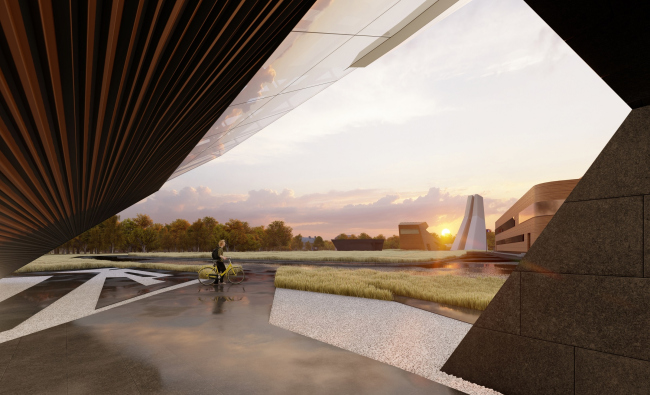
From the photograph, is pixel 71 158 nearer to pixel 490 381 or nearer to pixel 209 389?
pixel 209 389

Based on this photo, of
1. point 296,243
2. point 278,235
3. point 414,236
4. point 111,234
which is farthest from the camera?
point 296,243

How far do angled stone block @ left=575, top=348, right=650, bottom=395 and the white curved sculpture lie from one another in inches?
3880

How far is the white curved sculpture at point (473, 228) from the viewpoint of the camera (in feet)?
312

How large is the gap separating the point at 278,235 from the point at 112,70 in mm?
122801

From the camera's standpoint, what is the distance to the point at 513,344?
4.36 m

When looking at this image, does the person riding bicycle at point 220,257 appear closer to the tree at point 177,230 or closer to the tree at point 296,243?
the tree at point 177,230

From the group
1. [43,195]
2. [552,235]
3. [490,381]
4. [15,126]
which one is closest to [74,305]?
[43,195]

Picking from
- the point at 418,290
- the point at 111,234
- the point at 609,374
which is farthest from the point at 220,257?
the point at 111,234

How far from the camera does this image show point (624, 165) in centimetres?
384

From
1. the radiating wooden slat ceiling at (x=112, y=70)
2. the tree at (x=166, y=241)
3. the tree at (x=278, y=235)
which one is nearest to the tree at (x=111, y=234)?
the tree at (x=166, y=241)

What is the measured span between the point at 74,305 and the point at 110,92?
32.7ft

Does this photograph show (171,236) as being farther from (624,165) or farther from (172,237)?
(624,165)

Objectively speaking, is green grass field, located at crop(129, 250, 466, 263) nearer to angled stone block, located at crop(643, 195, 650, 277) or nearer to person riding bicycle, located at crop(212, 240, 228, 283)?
person riding bicycle, located at crop(212, 240, 228, 283)

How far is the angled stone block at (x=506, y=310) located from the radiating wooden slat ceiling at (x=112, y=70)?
4.19 meters
